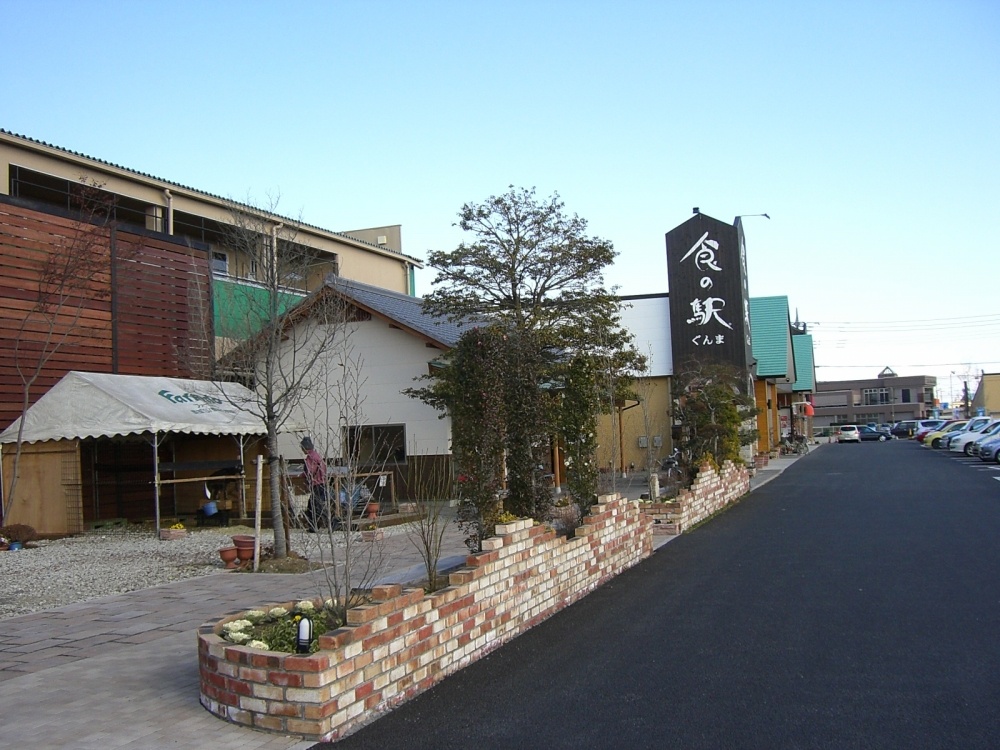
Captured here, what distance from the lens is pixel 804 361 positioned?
198ft

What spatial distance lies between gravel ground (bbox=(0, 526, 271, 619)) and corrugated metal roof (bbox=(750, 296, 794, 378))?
100ft

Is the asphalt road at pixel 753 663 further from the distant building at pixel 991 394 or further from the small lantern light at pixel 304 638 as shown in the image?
the distant building at pixel 991 394

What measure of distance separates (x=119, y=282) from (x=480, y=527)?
44.8 ft

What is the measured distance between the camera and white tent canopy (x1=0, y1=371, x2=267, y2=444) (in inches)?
607

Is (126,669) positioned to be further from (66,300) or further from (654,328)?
(654,328)

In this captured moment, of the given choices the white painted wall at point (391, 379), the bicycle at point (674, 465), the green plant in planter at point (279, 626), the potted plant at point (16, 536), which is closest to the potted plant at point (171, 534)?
the potted plant at point (16, 536)

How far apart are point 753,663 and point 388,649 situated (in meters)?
2.63

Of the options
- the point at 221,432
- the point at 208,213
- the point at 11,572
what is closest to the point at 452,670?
the point at 11,572

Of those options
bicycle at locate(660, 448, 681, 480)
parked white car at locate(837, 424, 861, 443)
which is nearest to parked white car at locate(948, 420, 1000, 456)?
bicycle at locate(660, 448, 681, 480)

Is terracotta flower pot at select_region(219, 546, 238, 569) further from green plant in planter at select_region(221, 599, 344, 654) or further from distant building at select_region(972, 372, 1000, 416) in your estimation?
distant building at select_region(972, 372, 1000, 416)

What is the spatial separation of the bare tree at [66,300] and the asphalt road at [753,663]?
12494mm

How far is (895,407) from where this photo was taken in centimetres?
12125

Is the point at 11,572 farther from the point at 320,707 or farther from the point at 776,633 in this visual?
the point at 776,633

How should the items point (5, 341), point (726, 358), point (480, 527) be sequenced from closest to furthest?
point (480, 527)
point (5, 341)
point (726, 358)
